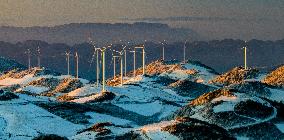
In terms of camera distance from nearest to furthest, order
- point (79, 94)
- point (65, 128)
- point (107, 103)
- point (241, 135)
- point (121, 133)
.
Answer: point (121, 133), point (241, 135), point (65, 128), point (107, 103), point (79, 94)

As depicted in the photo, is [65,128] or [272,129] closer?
[272,129]

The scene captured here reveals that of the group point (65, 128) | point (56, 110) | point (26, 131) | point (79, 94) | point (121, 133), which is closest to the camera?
point (121, 133)

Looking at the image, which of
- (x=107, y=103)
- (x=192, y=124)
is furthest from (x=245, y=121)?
(x=107, y=103)

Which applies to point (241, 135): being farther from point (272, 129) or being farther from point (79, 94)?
point (79, 94)

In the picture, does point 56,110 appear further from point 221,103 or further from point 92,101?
point 221,103

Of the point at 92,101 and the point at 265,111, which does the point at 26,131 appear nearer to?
the point at 265,111

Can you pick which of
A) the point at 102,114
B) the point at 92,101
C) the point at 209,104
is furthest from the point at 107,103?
the point at 209,104

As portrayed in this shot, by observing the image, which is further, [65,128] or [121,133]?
[65,128]

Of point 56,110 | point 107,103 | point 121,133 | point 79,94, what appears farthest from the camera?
point 79,94

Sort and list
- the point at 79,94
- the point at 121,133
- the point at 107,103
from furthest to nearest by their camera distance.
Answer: the point at 79,94 → the point at 107,103 → the point at 121,133
